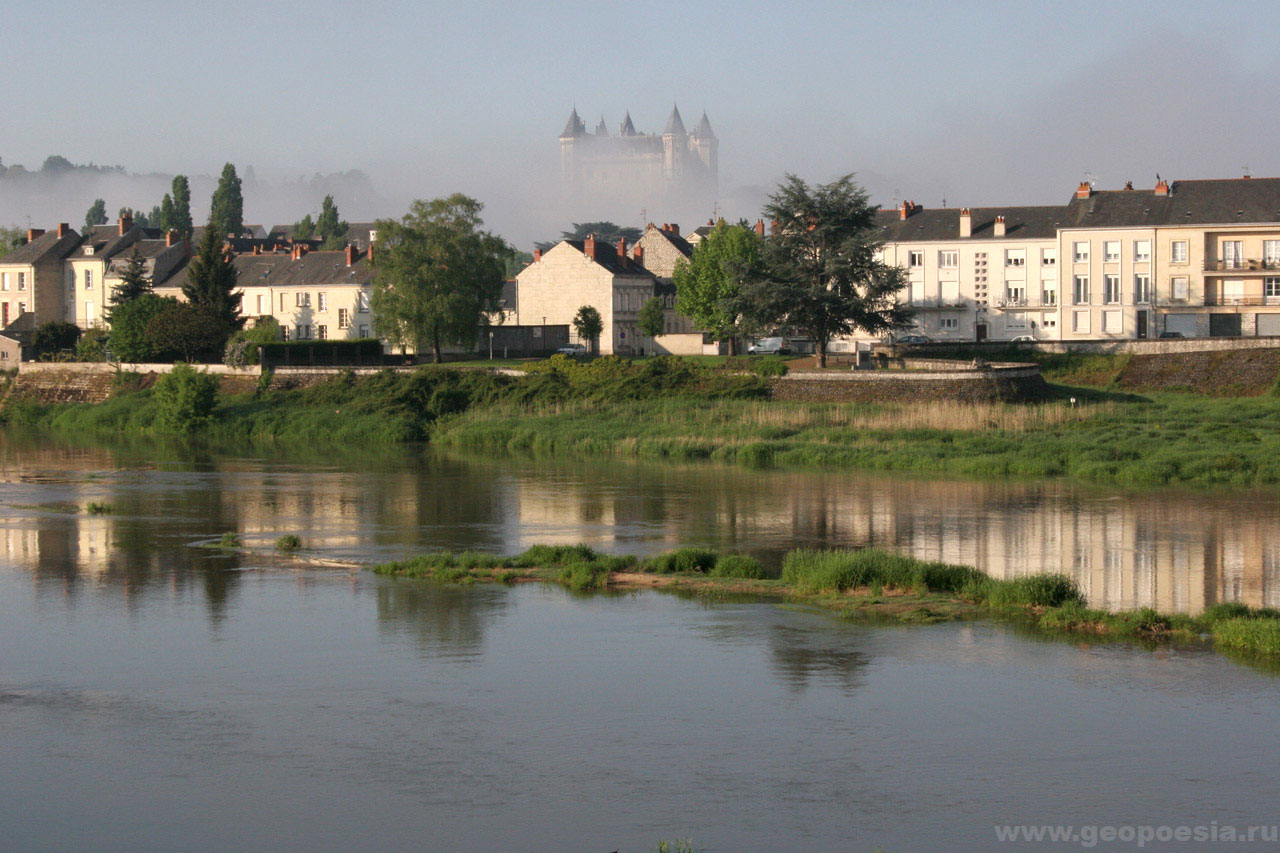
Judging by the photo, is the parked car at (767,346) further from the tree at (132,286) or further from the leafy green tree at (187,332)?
the tree at (132,286)

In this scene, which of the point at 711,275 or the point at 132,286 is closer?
the point at 711,275

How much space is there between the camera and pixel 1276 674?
1531cm

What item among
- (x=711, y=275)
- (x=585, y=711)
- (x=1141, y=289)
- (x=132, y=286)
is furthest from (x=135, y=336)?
(x=585, y=711)

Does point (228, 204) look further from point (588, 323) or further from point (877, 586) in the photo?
point (877, 586)

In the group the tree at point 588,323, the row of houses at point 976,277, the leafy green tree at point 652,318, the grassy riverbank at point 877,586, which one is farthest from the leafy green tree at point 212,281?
the grassy riverbank at point 877,586

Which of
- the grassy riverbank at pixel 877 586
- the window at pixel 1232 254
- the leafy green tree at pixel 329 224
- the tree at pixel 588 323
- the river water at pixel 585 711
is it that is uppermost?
the leafy green tree at pixel 329 224

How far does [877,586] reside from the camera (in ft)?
65.3

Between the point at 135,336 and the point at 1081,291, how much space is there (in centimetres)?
4682

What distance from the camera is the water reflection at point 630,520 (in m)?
22.5

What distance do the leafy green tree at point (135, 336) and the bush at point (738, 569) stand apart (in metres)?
49.7

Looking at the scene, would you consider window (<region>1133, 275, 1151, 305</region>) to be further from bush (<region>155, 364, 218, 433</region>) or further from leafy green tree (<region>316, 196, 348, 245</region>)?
leafy green tree (<region>316, 196, 348, 245</region>)

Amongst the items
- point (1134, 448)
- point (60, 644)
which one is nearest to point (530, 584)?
point (60, 644)

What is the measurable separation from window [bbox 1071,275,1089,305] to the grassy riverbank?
49355mm

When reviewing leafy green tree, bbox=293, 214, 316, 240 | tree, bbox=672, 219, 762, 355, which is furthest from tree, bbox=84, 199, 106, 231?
tree, bbox=672, 219, 762, 355
